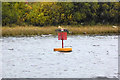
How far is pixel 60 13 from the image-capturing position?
65.1m

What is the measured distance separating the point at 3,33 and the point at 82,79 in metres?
30.4

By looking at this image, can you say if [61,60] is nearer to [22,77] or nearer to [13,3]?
[22,77]

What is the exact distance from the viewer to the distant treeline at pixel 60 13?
6100 cm

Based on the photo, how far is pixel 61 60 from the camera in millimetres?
20594

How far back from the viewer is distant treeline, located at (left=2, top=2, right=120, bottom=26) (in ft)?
200

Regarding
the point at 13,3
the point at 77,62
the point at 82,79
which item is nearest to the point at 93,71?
the point at 82,79

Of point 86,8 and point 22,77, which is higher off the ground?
point 86,8

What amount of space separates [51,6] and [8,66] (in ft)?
152

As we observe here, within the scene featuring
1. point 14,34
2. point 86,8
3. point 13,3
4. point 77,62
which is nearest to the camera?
point 77,62

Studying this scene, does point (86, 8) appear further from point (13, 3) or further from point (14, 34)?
point (14, 34)

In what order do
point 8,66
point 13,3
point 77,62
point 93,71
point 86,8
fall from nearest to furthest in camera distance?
point 93,71 < point 8,66 < point 77,62 < point 13,3 < point 86,8

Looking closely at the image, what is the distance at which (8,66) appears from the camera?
18.3 m

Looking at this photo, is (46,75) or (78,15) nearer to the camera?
(46,75)

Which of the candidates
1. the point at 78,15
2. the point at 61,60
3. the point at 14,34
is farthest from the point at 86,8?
the point at 61,60
